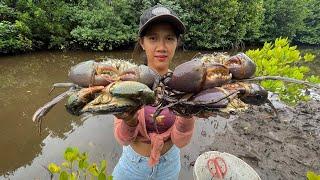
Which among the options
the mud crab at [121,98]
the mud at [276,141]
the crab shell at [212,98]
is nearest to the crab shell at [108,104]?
the mud crab at [121,98]

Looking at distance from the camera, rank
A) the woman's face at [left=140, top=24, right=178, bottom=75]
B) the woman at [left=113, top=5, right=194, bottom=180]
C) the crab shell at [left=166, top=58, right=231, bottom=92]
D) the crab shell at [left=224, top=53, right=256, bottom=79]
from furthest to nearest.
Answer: the woman's face at [left=140, top=24, right=178, bottom=75] < the woman at [left=113, top=5, right=194, bottom=180] < the crab shell at [left=224, top=53, right=256, bottom=79] < the crab shell at [left=166, top=58, right=231, bottom=92]

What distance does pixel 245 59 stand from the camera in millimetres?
1398

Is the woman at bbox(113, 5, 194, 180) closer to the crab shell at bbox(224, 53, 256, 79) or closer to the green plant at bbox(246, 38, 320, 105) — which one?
the crab shell at bbox(224, 53, 256, 79)

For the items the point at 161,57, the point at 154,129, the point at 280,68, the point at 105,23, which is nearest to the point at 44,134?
the point at 154,129

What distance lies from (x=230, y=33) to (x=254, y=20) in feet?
3.60

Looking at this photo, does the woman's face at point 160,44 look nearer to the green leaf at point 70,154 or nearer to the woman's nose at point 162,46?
the woman's nose at point 162,46

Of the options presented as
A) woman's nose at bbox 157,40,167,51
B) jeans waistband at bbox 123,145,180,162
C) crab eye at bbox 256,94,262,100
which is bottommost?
jeans waistband at bbox 123,145,180,162

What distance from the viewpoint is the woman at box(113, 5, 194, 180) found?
1955mm

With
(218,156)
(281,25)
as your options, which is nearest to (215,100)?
(218,156)

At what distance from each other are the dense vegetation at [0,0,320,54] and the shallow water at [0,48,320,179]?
7.35 feet

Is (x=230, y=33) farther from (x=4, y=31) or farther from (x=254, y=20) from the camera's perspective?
(x=4, y=31)

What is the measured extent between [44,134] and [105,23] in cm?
558

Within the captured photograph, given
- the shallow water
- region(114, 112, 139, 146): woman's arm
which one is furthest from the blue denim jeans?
the shallow water

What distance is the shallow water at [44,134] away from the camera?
171 inches
